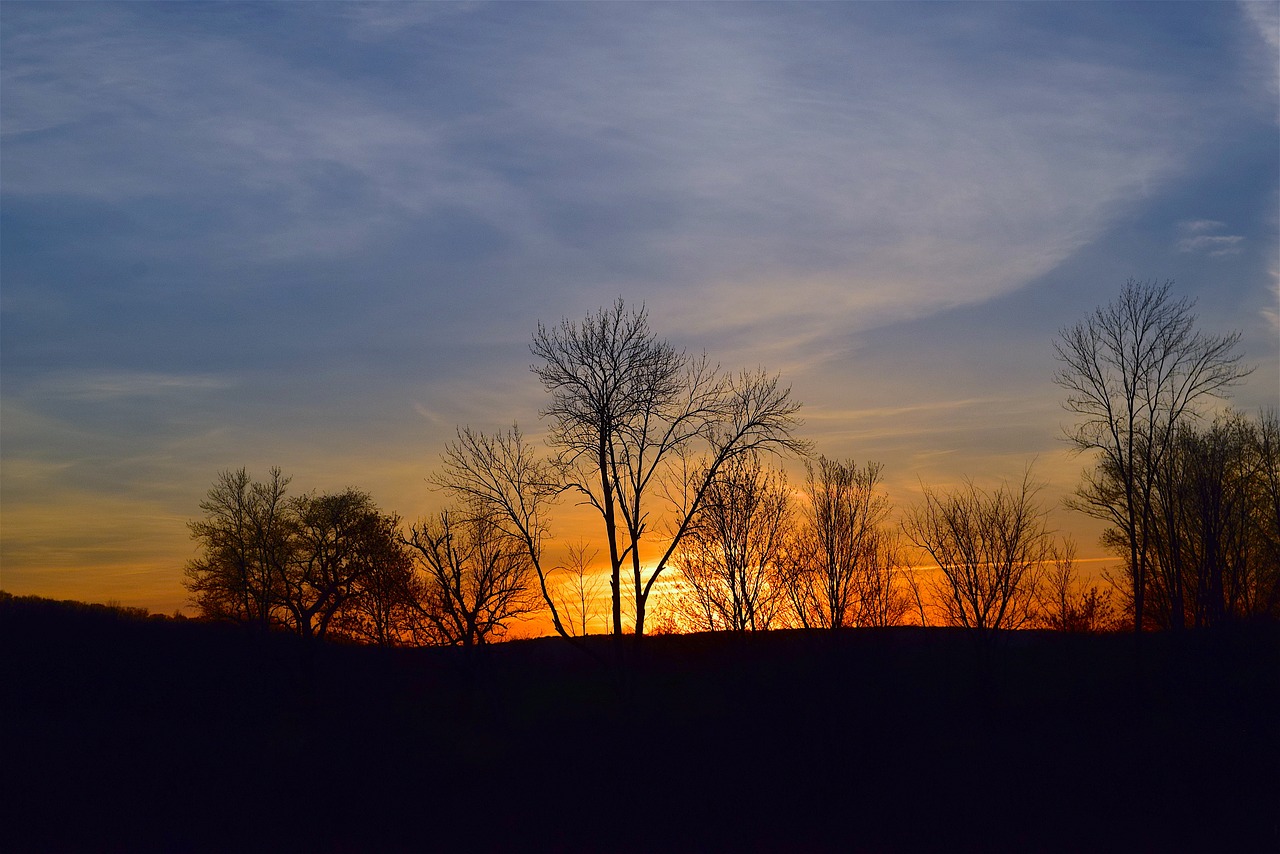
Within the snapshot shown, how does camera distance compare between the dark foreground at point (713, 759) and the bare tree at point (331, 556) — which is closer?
the dark foreground at point (713, 759)

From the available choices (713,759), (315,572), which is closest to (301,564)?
(315,572)

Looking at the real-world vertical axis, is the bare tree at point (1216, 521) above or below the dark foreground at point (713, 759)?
above

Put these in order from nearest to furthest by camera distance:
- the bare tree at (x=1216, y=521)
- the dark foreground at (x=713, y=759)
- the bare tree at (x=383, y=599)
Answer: the dark foreground at (x=713, y=759) < the bare tree at (x=1216, y=521) < the bare tree at (x=383, y=599)

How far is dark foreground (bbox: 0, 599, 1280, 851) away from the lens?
22609mm

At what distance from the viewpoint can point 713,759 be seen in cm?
2478

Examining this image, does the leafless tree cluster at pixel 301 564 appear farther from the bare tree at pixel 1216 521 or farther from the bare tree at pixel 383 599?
the bare tree at pixel 1216 521

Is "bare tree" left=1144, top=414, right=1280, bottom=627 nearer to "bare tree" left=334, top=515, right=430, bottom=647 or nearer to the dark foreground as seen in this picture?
the dark foreground

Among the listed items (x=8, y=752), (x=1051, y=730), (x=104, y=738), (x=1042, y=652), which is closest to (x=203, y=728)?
(x=104, y=738)

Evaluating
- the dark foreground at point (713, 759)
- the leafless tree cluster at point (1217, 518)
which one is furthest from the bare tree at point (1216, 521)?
the dark foreground at point (713, 759)

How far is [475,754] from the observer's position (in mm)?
28859

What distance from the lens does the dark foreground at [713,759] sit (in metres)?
22.6

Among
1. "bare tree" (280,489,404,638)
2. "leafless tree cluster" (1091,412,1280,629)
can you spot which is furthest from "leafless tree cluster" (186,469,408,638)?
"leafless tree cluster" (1091,412,1280,629)

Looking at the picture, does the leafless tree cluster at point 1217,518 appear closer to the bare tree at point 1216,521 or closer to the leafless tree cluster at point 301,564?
the bare tree at point 1216,521

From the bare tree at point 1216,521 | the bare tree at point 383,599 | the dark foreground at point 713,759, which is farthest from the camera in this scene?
the bare tree at point 383,599
